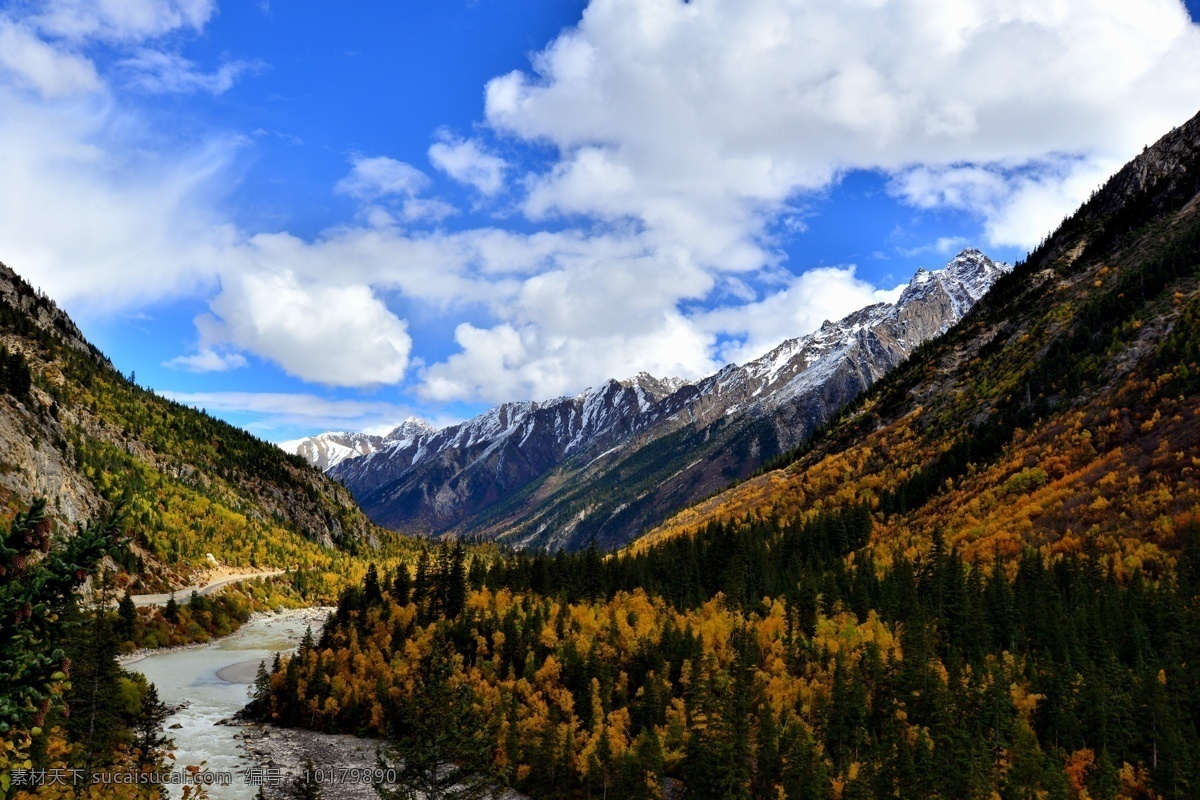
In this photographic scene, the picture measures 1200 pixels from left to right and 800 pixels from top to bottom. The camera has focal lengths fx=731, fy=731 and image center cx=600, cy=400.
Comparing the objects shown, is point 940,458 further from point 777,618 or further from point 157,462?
point 157,462

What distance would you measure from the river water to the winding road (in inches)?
422

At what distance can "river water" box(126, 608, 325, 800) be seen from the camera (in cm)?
6178

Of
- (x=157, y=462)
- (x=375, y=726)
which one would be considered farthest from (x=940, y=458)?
(x=157, y=462)

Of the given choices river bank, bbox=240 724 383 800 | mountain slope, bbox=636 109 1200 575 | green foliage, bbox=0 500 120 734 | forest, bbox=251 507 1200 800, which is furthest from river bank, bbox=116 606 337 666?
mountain slope, bbox=636 109 1200 575

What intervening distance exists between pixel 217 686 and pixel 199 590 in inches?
2359

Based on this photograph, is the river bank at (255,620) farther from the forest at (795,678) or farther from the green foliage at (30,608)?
the green foliage at (30,608)

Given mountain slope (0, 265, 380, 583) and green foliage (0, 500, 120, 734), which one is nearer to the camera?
green foliage (0, 500, 120, 734)

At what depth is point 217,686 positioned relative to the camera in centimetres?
9131

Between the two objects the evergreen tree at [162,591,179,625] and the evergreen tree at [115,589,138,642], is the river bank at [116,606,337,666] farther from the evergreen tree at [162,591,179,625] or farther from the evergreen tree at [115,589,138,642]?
the evergreen tree at [162,591,179,625]

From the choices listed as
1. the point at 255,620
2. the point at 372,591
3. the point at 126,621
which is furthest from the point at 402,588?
the point at 255,620

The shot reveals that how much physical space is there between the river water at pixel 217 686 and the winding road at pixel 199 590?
1073 centimetres

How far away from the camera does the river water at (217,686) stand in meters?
61.8

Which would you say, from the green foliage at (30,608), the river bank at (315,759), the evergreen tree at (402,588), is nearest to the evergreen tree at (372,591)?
the evergreen tree at (402,588)

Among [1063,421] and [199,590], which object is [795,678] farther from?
[199,590]
